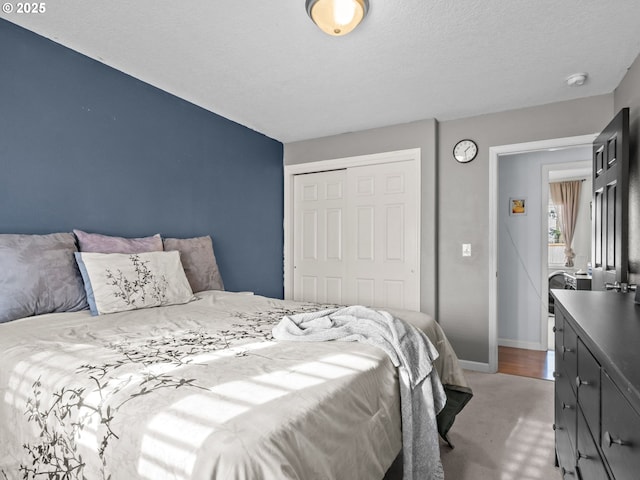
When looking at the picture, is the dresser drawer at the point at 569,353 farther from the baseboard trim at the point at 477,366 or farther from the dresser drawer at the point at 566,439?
the baseboard trim at the point at 477,366

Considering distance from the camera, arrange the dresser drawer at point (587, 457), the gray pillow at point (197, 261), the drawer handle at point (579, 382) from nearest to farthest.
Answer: the dresser drawer at point (587, 457) < the drawer handle at point (579, 382) < the gray pillow at point (197, 261)

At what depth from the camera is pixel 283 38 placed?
7.34 ft

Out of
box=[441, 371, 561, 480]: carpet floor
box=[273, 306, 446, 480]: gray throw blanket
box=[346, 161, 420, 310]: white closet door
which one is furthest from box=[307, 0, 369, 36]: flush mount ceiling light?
box=[441, 371, 561, 480]: carpet floor

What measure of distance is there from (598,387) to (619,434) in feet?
0.72

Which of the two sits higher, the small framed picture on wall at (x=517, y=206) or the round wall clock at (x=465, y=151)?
the round wall clock at (x=465, y=151)

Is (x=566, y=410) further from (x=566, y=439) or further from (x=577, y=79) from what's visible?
(x=577, y=79)

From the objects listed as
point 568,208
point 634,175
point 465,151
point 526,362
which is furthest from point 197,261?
point 568,208

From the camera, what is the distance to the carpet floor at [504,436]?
6.28ft

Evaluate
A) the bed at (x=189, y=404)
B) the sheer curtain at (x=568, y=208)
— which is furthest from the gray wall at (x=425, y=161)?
the sheer curtain at (x=568, y=208)

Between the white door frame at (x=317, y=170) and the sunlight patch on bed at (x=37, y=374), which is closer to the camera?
the sunlight patch on bed at (x=37, y=374)

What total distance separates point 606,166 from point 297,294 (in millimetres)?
3190

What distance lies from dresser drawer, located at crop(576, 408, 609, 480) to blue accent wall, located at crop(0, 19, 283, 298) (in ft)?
9.25

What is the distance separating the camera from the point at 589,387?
112 centimetres

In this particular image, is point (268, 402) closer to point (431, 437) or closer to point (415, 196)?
point (431, 437)
